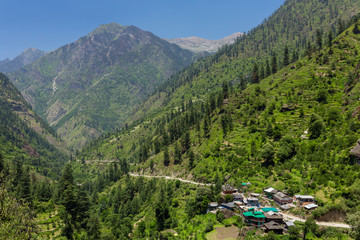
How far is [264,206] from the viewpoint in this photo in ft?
226

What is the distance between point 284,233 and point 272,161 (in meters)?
39.4

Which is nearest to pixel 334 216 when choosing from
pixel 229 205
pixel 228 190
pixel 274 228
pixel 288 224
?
pixel 288 224

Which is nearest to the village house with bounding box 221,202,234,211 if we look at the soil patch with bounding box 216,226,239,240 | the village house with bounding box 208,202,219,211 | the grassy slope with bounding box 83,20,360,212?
the village house with bounding box 208,202,219,211

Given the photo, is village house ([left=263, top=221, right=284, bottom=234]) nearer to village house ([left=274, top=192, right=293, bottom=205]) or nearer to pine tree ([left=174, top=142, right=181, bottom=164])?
village house ([left=274, top=192, right=293, bottom=205])

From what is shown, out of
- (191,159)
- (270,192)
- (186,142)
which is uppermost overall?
(186,142)

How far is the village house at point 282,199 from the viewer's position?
67375mm

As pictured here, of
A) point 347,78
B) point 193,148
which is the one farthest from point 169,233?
point 347,78

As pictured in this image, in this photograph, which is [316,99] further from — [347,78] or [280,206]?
[280,206]

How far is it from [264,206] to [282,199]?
612 cm

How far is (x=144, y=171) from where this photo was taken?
168 m

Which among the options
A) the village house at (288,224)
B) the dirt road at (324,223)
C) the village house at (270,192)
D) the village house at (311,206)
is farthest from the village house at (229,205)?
the village house at (311,206)

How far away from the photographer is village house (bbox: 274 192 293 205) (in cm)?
6738

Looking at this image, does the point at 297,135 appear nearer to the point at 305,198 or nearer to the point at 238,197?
the point at 305,198

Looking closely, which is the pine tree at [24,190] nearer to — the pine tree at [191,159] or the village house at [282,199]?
the pine tree at [191,159]
